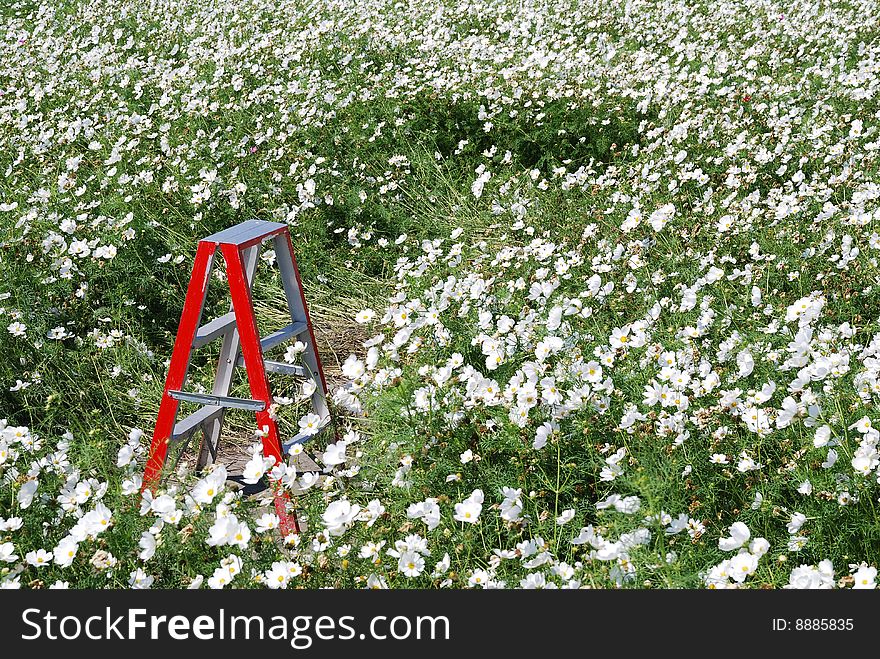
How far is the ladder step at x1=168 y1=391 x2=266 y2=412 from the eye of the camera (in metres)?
3.12

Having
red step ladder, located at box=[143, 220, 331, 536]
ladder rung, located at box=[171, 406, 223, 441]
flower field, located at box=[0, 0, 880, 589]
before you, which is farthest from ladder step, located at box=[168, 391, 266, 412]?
flower field, located at box=[0, 0, 880, 589]

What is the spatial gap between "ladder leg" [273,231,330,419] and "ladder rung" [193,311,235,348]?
0.75 feet

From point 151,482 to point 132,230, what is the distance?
2.17m

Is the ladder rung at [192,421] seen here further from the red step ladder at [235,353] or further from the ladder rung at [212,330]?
the ladder rung at [212,330]

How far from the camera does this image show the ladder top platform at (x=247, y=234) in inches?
121

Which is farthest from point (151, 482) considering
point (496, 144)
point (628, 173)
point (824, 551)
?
point (496, 144)

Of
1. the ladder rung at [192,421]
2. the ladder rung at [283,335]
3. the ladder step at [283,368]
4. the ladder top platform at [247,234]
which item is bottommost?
the ladder rung at [192,421]

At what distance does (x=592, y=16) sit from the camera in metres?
8.56

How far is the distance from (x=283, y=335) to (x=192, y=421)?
0.45 m

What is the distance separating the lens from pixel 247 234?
319 cm

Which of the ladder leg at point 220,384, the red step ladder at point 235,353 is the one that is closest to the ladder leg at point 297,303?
the red step ladder at point 235,353

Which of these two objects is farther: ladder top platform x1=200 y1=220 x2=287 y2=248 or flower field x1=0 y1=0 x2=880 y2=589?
ladder top platform x1=200 y1=220 x2=287 y2=248

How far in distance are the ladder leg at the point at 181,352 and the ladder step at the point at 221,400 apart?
4 centimetres

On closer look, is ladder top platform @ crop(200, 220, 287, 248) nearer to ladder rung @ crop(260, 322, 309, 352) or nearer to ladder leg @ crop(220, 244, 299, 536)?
ladder leg @ crop(220, 244, 299, 536)
